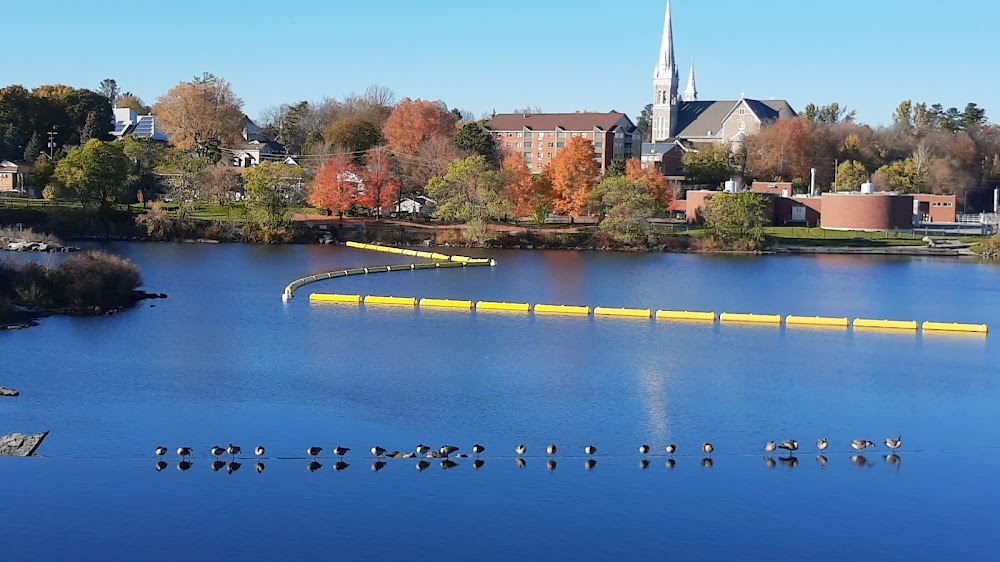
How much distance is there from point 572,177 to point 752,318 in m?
33.9

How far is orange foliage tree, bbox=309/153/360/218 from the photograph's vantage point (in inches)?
2758

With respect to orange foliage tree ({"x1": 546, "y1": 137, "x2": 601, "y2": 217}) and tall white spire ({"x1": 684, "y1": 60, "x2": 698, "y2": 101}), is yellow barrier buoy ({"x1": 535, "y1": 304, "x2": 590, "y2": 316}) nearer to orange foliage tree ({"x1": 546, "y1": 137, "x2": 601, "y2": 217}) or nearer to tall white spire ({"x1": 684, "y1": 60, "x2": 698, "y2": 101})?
orange foliage tree ({"x1": 546, "y1": 137, "x2": 601, "y2": 217})

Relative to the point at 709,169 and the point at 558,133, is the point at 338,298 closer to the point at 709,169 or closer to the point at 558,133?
the point at 709,169

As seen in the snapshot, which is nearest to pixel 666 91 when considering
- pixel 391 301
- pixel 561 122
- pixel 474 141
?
pixel 561 122

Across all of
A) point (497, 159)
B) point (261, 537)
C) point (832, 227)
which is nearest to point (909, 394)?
point (261, 537)

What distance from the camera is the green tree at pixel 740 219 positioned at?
66.2 m

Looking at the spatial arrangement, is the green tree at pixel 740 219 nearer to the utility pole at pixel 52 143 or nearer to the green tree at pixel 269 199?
the green tree at pixel 269 199

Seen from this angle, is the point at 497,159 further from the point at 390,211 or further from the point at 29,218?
the point at 29,218

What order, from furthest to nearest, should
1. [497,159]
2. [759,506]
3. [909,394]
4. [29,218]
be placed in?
[497,159] → [29,218] → [909,394] → [759,506]

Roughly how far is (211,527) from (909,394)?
1761cm

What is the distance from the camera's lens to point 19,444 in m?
21.5

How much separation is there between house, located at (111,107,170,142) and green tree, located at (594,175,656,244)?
4280 cm

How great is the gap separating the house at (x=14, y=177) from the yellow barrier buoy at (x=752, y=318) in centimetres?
5742

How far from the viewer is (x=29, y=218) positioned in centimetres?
6375
